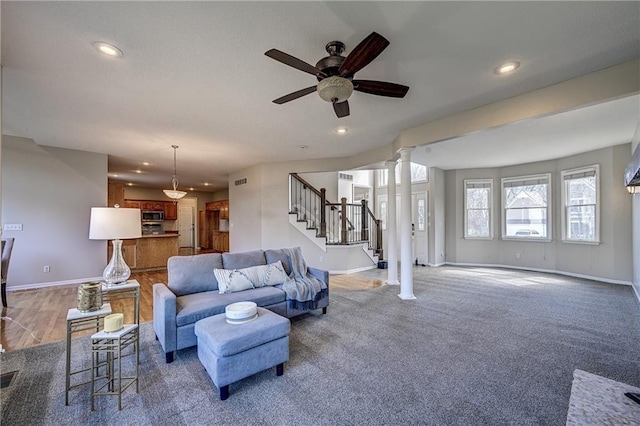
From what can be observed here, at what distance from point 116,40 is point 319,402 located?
10.8 ft

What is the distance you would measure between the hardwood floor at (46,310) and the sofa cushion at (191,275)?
3.37ft

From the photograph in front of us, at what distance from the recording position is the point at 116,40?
227 centimetres

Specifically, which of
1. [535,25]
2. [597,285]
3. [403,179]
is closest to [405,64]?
[535,25]

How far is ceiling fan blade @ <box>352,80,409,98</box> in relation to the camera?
242 cm

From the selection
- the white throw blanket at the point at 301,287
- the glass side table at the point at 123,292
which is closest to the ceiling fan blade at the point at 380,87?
the white throw blanket at the point at 301,287

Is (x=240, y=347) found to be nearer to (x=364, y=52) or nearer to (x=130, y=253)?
(x=364, y=52)

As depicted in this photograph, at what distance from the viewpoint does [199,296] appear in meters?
3.16

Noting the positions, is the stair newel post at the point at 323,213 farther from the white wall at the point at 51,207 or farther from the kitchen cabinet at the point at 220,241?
the kitchen cabinet at the point at 220,241

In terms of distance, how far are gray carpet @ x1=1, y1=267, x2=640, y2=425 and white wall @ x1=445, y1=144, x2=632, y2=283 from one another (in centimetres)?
215

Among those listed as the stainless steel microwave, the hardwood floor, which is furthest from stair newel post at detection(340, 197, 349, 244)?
the stainless steel microwave

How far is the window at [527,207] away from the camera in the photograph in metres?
6.96

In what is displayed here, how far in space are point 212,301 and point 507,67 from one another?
3855 mm

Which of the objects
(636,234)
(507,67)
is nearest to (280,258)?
(507,67)

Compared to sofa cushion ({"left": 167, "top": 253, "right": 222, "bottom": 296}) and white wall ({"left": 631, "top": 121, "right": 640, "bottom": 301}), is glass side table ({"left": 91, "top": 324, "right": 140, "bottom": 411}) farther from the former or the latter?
white wall ({"left": 631, "top": 121, "right": 640, "bottom": 301})
